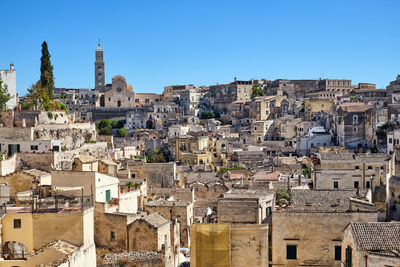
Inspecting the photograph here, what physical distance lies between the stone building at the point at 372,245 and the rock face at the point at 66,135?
25.0 meters

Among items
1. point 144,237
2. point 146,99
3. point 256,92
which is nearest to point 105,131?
point 146,99

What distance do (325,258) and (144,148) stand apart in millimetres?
54993

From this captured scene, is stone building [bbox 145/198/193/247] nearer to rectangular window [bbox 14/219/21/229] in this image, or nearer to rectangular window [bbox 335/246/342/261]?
rectangular window [bbox 14/219/21/229]

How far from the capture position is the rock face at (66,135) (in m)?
38.4

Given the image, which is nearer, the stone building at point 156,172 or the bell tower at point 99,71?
the stone building at point 156,172

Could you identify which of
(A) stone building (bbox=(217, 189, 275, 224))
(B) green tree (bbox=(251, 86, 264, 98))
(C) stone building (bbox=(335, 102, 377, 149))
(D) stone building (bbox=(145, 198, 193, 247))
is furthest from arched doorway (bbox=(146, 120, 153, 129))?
(A) stone building (bbox=(217, 189, 275, 224))

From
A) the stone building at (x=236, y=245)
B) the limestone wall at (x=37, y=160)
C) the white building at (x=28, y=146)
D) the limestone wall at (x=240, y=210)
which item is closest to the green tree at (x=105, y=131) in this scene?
the white building at (x=28, y=146)

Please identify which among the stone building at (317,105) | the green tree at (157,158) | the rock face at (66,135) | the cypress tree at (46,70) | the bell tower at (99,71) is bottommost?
the green tree at (157,158)

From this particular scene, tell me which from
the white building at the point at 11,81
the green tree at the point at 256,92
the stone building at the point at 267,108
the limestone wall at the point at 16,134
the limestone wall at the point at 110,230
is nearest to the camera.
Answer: the limestone wall at the point at 110,230

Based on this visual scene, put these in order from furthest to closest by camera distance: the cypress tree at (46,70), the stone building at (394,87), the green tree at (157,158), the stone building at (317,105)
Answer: the stone building at (317,105)
the stone building at (394,87)
the green tree at (157,158)
the cypress tree at (46,70)

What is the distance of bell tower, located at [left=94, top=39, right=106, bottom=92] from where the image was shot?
394 ft

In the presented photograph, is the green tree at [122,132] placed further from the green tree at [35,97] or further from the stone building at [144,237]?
the stone building at [144,237]

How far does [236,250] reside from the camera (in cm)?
2059

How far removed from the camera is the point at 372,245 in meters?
17.2
